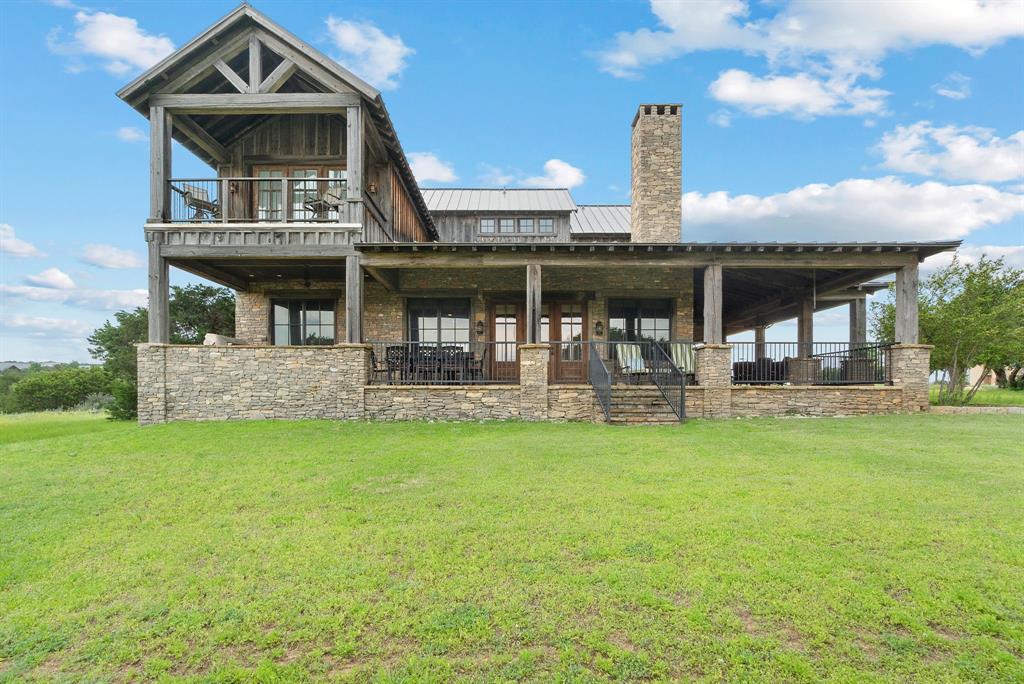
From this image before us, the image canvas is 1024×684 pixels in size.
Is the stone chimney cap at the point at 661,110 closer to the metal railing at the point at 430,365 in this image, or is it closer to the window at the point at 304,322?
the metal railing at the point at 430,365

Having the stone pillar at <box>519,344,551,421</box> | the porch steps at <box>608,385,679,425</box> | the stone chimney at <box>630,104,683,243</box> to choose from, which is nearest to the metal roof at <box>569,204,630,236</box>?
the stone chimney at <box>630,104,683,243</box>

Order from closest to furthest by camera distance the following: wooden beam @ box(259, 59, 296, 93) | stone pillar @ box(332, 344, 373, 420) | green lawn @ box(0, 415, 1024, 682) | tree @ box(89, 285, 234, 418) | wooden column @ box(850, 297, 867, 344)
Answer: green lawn @ box(0, 415, 1024, 682) < stone pillar @ box(332, 344, 373, 420) < wooden beam @ box(259, 59, 296, 93) < wooden column @ box(850, 297, 867, 344) < tree @ box(89, 285, 234, 418)

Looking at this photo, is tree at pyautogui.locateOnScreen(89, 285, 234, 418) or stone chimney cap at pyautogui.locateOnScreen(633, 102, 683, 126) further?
tree at pyautogui.locateOnScreen(89, 285, 234, 418)

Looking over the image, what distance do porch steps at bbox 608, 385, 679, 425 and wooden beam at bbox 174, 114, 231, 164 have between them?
11.9 m

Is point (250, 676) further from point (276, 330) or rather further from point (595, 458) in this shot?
point (276, 330)

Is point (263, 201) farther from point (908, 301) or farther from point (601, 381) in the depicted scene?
point (908, 301)

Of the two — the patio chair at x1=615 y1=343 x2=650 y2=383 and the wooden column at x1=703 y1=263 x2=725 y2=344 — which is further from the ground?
the wooden column at x1=703 y1=263 x2=725 y2=344

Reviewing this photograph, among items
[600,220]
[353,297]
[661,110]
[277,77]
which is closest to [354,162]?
[277,77]

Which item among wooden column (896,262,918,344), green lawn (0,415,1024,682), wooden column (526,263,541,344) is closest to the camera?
green lawn (0,415,1024,682)

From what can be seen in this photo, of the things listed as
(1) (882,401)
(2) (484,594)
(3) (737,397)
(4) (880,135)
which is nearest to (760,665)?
(2) (484,594)

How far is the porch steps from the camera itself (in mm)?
10461

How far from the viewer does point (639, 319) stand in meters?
14.8

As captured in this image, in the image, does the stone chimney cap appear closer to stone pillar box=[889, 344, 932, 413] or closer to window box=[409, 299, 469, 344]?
window box=[409, 299, 469, 344]

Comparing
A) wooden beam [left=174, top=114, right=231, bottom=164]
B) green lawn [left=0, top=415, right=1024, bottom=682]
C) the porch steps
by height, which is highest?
wooden beam [left=174, top=114, right=231, bottom=164]
